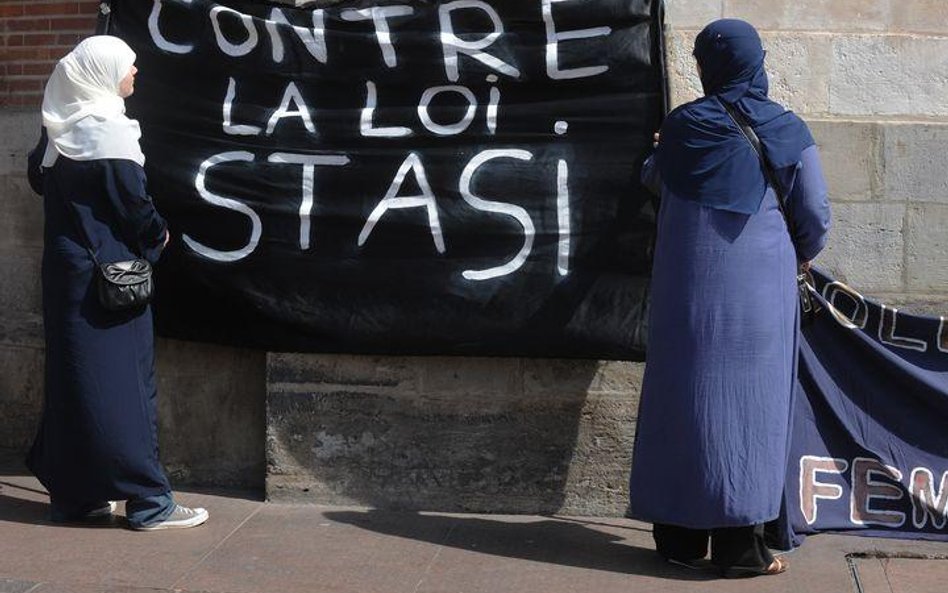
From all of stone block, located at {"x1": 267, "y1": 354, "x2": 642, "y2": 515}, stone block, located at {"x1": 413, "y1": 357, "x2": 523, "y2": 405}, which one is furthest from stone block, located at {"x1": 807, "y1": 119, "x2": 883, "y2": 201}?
stone block, located at {"x1": 413, "y1": 357, "x2": 523, "y2": 405}

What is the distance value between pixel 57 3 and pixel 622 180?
8.37 feet

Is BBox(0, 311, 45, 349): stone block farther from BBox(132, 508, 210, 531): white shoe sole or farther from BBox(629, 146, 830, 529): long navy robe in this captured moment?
BBox(629, 146, 830, 529): long navy robe

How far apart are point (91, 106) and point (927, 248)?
10.5ft

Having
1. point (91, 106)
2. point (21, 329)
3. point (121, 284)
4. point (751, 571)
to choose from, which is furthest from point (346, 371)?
point (751, 571)

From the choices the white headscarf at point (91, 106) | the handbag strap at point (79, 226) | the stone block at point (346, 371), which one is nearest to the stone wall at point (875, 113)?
the stone block at point (346, 371)

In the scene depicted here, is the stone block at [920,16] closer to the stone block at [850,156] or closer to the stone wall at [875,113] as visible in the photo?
the stone wall at [875,113]

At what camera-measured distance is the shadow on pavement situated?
16.9ft

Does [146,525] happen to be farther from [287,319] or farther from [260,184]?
[260,184]

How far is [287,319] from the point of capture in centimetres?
570

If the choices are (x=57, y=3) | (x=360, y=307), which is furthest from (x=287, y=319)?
(x=57, y=3)

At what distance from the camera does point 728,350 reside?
4.86m

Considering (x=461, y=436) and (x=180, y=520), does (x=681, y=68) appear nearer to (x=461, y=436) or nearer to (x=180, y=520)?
(x=461, y=436)

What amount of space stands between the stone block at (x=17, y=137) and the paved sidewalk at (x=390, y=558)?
1.49m

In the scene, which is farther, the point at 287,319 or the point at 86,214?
the point at 287,319
